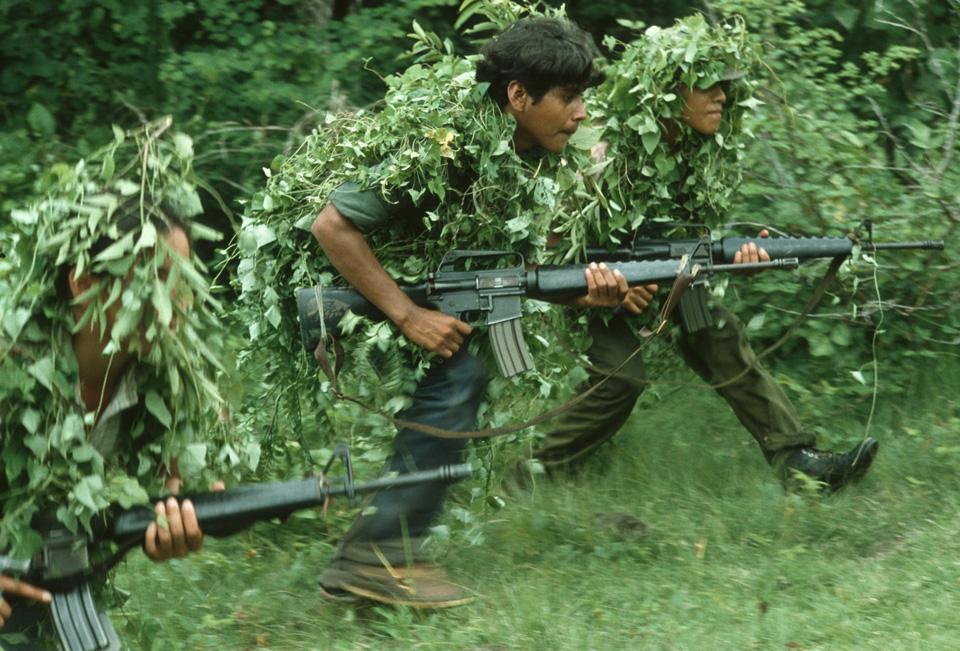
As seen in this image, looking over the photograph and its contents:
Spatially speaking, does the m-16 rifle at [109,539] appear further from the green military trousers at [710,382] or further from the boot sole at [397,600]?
the green military trousers at [710,382]

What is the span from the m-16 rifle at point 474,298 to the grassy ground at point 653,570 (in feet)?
2.46

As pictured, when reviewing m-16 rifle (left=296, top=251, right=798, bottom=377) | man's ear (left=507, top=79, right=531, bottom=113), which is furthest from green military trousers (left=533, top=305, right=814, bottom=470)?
man's ear (left=507, top=79, right=531, bottom=113)

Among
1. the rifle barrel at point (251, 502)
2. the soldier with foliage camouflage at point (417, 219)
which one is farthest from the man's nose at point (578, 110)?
the rifle barrel at point (251, 502)

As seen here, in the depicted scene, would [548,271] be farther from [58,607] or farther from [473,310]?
[58,607]

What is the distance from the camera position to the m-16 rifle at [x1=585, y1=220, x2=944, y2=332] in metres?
5.14

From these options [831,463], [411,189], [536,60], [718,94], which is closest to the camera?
[411,189]

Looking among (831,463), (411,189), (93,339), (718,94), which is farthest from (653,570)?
(93,339)

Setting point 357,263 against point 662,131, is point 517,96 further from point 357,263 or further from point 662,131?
point 662,131

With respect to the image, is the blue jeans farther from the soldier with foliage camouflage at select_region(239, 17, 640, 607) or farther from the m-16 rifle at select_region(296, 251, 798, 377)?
the m-16 rifle at select_region(296, 251, 798, 377)

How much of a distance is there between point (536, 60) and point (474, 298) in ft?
2.54

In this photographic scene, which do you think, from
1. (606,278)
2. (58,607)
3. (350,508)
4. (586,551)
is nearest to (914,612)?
(586,551)

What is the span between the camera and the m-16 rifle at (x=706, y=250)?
5.14m

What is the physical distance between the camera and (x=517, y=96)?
4.38 metres

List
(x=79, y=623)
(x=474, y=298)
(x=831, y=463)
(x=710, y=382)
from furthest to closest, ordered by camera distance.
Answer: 1. (x=710, y=382)
2. (x=831, y=463)
3. (x=474, y=298)
4. (x=79, y=623)
